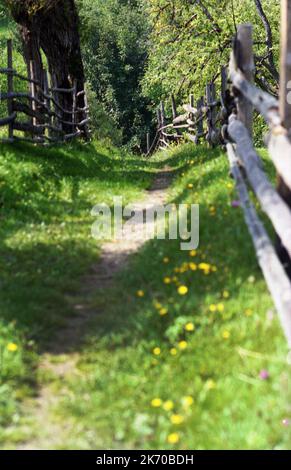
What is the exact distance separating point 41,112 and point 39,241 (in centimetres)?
802

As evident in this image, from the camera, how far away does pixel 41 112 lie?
1460cm

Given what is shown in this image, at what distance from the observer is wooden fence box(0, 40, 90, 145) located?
40.1 feet

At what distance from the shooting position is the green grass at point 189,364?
142 inches

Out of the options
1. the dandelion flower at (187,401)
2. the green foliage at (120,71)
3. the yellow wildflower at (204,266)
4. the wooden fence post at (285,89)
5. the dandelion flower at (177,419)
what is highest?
the wooden fence post at (285,89)

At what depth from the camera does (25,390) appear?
427 centimetres

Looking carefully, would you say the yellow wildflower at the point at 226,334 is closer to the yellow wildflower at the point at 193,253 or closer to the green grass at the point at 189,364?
the green grass at the point at 189,364

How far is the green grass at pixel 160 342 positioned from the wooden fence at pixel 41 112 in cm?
541

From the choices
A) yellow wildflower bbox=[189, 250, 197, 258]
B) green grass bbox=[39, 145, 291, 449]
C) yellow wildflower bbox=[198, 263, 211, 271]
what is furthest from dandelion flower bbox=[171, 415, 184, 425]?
yellow wildflower bbox=[189, 250, 197, 258]

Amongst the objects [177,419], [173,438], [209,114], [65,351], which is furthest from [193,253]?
[209,114]

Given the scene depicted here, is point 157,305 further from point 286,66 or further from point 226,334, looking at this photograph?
point 286,66

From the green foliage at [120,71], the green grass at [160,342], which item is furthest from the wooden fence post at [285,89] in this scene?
the green foliage at [120,71]
